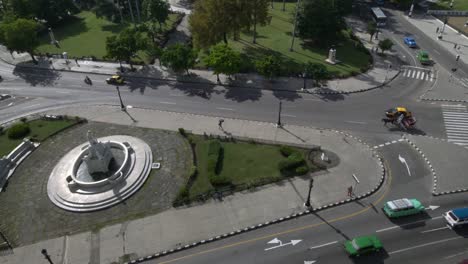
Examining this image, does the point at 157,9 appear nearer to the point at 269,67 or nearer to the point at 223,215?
the point at 269,67

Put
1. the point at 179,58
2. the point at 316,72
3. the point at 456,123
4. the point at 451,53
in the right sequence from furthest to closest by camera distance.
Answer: the point at 451,53 → the point at 179,58 → the point at 316,72 → the point at 456,123

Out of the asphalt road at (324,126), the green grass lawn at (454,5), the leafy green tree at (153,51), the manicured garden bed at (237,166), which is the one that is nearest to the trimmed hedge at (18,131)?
the asphalt road at (324,126)

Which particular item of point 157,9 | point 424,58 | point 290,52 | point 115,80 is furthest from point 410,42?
point 115,80

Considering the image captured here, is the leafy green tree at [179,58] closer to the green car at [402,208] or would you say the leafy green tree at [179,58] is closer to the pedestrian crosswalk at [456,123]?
the green car at [402,208]

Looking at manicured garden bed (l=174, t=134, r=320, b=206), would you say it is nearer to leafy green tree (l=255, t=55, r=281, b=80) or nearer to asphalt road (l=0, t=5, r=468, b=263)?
asphalt road (l=0, t=5, r=468, b=263)

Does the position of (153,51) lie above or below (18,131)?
above

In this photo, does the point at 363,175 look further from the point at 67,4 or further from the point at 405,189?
the point at 67,4

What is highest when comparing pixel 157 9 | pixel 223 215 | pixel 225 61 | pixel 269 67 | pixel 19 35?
pixel 157 9
